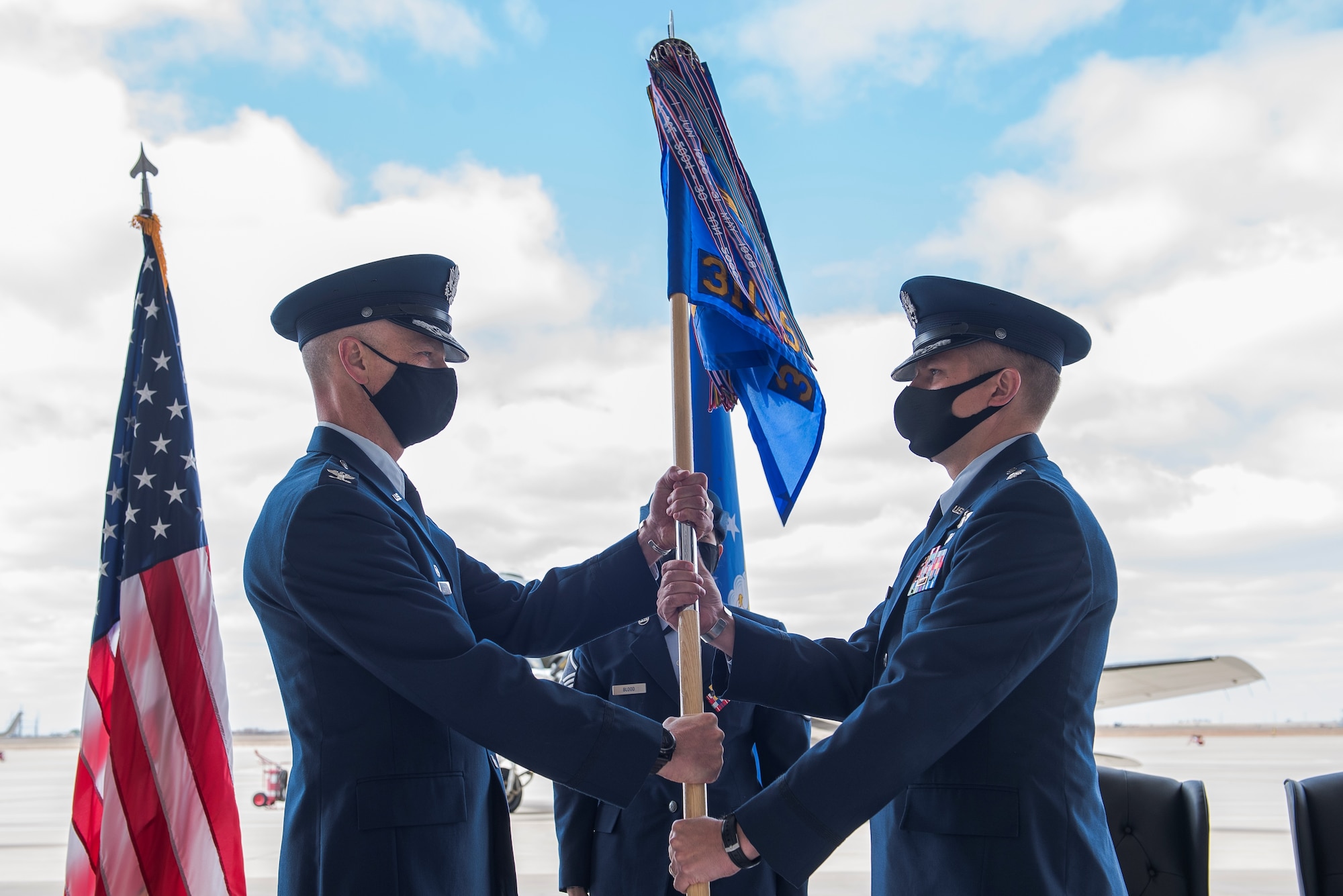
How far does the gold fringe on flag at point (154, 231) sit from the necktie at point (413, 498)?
172 centimetres

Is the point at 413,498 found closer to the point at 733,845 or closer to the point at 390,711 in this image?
the point at 390,711

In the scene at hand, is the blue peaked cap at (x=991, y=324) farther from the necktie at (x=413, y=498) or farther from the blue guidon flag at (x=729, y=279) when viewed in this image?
the necktie at (x=413, y=498)

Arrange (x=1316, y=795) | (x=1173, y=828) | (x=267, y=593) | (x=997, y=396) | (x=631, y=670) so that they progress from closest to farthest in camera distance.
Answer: (x=267, y=593) → (x=997, y=396) → (x=1316, y=795) → (x=1173, y=828) → (x=631, y=670)

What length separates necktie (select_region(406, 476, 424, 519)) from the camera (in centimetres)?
213

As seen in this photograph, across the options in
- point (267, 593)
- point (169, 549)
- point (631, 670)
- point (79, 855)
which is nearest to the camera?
point (267, 593)

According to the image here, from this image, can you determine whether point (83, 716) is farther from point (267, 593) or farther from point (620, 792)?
point (620, 792)

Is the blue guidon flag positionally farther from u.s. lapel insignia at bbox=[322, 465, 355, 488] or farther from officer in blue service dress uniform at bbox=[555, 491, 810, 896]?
u.s. lapel insignia at bbox=[322, 465, 355, 488]

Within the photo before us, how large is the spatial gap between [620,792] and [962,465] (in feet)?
3.44

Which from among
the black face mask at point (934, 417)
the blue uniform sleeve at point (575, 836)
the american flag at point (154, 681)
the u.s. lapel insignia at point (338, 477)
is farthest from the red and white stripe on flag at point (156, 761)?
the black face mask at point (934, 417)

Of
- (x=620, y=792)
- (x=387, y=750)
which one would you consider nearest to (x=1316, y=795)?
(x=620, y=792)

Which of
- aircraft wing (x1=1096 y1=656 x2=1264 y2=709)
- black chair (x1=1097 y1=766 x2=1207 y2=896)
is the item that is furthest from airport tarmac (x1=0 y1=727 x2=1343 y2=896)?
black chair (x1=1097 y1=766 x2=1207 y2=896)

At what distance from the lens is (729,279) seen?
2.30m

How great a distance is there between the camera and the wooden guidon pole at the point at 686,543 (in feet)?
6.21

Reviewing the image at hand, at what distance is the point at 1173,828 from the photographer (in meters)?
2.49
